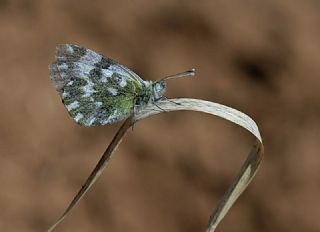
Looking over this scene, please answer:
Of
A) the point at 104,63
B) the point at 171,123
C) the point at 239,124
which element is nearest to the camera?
the point at 239,124

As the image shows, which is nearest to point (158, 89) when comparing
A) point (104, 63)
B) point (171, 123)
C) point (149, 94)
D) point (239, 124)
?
point (149, 94)

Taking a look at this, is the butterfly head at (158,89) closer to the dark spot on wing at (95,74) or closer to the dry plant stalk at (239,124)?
the dark spot on wing at (95,74)

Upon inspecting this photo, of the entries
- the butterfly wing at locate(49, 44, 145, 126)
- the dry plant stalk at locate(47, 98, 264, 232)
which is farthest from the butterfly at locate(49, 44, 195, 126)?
the dry plant stalk at locate(47, 98, 264, 232)

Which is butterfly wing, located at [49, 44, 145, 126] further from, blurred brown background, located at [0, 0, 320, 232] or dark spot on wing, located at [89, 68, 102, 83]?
blurred brown background, located at [0, 0, 320, 232]

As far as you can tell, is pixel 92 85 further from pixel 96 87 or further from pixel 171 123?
pixel 171 123

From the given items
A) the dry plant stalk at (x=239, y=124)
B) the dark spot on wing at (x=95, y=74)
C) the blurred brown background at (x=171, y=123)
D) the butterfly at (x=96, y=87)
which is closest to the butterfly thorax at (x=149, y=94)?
the butterfly at (x=96, y=87)

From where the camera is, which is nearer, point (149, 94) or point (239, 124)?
point (239, 124)

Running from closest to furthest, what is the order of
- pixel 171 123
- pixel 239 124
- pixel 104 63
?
1. pixel 239 124
2. pixel 104 63
3. pixel 171 123

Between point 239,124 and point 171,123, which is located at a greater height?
point 239,124
